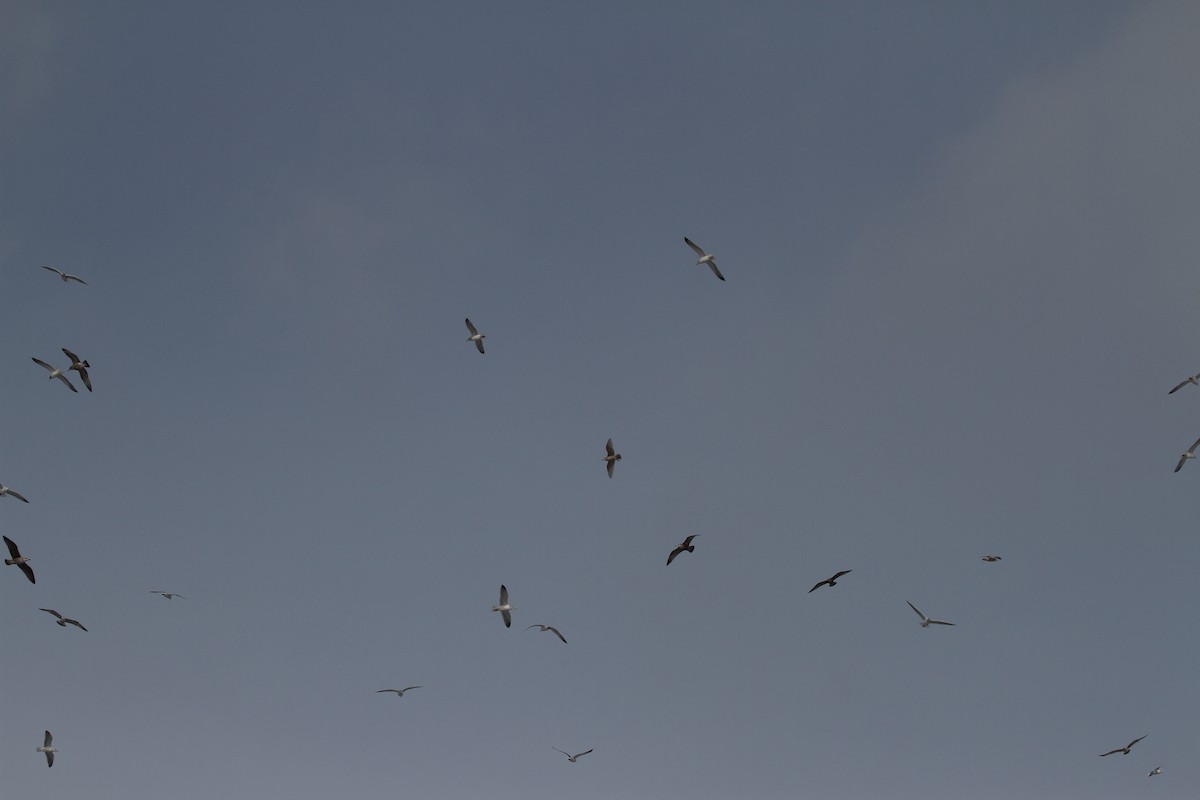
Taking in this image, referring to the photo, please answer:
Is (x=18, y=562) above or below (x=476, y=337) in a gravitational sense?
below

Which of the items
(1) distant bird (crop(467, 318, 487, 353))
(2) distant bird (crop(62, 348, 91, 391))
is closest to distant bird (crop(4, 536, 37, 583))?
(2) distant bird (crop(62, 348, 91, 391))

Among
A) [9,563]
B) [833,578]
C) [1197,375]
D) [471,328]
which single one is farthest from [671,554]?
[1197,375]

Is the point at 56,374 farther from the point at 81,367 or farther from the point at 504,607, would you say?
the point at 504,607

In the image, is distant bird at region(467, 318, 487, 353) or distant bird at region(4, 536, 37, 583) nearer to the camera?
distant bird at region(4, 536, 37, 583)

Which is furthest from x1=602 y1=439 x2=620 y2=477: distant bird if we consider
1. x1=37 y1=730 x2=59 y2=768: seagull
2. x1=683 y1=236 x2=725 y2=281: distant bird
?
x1=37 y1=730 x2=59 y2=768: seagull

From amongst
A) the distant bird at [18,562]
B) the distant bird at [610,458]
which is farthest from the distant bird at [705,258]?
the distant bird at [18,562]

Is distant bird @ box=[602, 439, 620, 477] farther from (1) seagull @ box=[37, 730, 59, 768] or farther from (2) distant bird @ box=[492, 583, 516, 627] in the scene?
(1) seagull @ box=[37, 730, 59, 768]

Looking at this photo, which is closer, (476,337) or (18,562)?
(18,562)

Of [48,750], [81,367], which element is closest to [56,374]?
[81,367]

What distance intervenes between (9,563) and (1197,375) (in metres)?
134

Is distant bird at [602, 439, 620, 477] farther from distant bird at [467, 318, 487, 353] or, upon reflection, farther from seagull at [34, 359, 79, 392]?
seagull at [34, 359, 79, 392]

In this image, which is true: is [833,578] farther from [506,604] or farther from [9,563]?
[9,563]

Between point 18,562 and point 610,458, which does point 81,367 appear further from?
point 610,458

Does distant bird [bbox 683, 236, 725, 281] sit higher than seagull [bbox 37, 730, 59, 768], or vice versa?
distant bird [bbox 683, 236, 725, 281]
